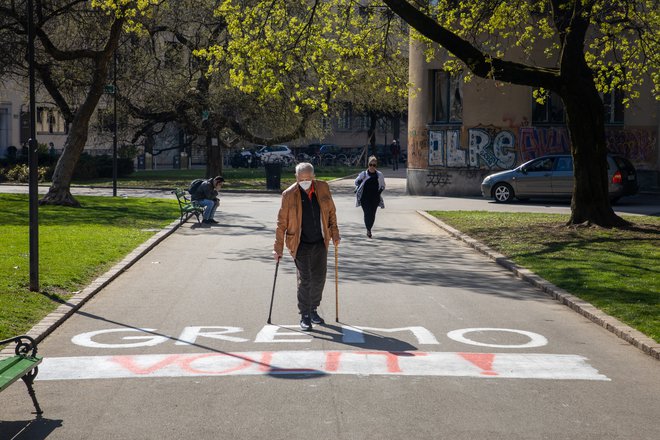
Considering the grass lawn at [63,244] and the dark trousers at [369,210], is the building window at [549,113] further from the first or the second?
the dark trousers at [369,210]

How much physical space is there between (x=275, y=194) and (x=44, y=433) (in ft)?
101

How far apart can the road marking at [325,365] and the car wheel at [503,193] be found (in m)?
22.8

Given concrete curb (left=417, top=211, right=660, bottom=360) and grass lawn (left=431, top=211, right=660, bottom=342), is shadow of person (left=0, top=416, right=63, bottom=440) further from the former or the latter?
grass lawn (left=431, top=211, right=660, bottom=342)

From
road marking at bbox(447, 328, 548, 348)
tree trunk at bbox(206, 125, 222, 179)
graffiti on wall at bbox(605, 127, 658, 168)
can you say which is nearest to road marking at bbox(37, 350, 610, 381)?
road marking at bbox(447, 328, 548, 348)

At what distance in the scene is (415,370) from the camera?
8094 mm

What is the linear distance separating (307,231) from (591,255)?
24.9 ft

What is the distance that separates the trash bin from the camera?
38125 mm

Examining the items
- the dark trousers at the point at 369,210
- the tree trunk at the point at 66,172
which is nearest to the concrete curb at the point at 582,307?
the dark trousers at the point at 369,210

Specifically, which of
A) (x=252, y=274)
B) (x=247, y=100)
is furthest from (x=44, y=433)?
(x=247, y=100)

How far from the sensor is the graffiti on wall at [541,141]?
3419cm

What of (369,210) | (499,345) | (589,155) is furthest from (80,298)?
(589,155)

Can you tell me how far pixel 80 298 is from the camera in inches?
461

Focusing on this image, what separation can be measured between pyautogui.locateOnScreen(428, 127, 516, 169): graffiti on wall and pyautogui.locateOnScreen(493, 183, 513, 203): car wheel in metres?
3.08

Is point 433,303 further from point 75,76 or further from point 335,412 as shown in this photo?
point 75,76
